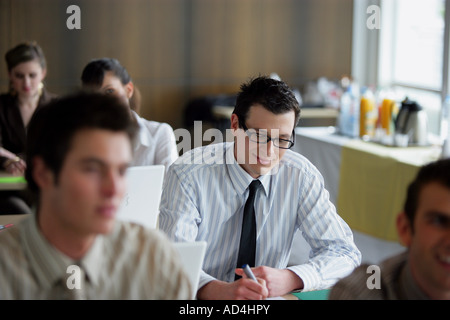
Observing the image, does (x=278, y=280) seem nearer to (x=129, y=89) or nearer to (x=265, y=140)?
(x=265, y=140)

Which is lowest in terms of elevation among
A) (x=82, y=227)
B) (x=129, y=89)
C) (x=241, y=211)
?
(x=241, y=211)

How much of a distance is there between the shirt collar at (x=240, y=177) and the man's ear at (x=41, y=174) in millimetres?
1028

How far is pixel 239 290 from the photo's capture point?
1.66 meters

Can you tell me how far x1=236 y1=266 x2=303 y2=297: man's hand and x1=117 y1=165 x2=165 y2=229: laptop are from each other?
52cm

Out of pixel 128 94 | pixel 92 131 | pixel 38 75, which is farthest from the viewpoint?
pixel 38 75

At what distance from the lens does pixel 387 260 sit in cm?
123

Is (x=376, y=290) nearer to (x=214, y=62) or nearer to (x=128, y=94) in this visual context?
(x=128, y=94)

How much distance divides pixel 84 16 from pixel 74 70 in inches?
18.2

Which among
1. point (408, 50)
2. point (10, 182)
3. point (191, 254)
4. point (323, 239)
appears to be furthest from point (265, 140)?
point (408, 50)

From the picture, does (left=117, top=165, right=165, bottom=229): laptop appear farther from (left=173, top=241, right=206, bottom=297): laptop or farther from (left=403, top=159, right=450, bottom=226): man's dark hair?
(left=403, top=159, right=450, bottom=226): man's dark hair

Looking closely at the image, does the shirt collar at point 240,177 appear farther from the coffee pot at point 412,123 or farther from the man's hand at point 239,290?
the coffee pot at point 412,123

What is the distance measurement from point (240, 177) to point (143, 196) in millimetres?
349

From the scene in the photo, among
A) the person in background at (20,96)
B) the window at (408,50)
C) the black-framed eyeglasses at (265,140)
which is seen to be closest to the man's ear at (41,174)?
the black-framed eyeglasses at (265,140)

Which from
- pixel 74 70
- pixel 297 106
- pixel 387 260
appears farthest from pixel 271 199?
pixel 74 70
